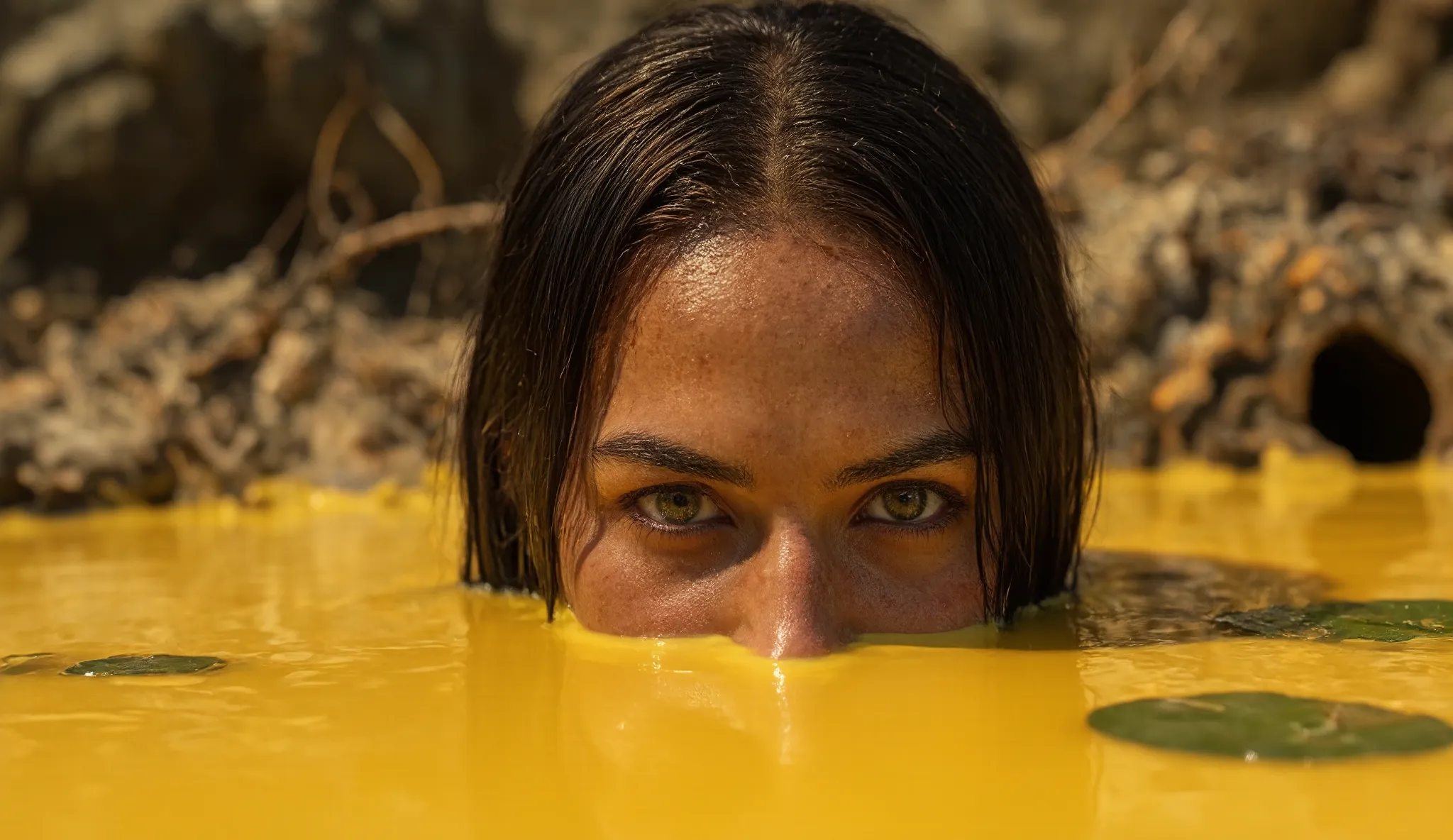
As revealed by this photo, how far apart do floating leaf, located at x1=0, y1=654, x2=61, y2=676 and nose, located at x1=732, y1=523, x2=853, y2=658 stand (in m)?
1.06

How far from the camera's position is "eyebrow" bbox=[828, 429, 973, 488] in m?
2.21

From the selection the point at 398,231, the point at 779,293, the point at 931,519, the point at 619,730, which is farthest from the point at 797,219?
the point at 398,231

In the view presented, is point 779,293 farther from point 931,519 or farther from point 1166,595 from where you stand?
point 1166,595

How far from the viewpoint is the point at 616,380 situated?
2342 millimetres

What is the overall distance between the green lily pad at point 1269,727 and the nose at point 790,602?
0.44 meters

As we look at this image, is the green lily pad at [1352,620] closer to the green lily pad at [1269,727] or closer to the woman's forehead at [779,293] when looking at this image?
the green lily pad at [1269,727]

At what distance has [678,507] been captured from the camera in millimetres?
2305

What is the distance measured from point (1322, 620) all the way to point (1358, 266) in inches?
124

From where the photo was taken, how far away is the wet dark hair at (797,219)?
92.0 inches

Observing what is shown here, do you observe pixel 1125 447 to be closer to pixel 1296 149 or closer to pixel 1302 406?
pixel 1302 406

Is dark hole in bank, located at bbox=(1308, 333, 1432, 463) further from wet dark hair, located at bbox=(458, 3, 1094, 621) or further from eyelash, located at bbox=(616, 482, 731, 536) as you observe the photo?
eyelash, located at bbox=(616, 482, 731, 536)

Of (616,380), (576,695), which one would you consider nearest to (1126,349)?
(616,380)

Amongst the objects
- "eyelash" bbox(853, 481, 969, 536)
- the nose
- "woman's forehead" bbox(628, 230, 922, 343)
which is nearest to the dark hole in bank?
"eyelash" bbox(853, 481, 969, 536)

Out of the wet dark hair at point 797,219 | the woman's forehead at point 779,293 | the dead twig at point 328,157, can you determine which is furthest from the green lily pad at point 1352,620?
the dead twig at point 328,157
